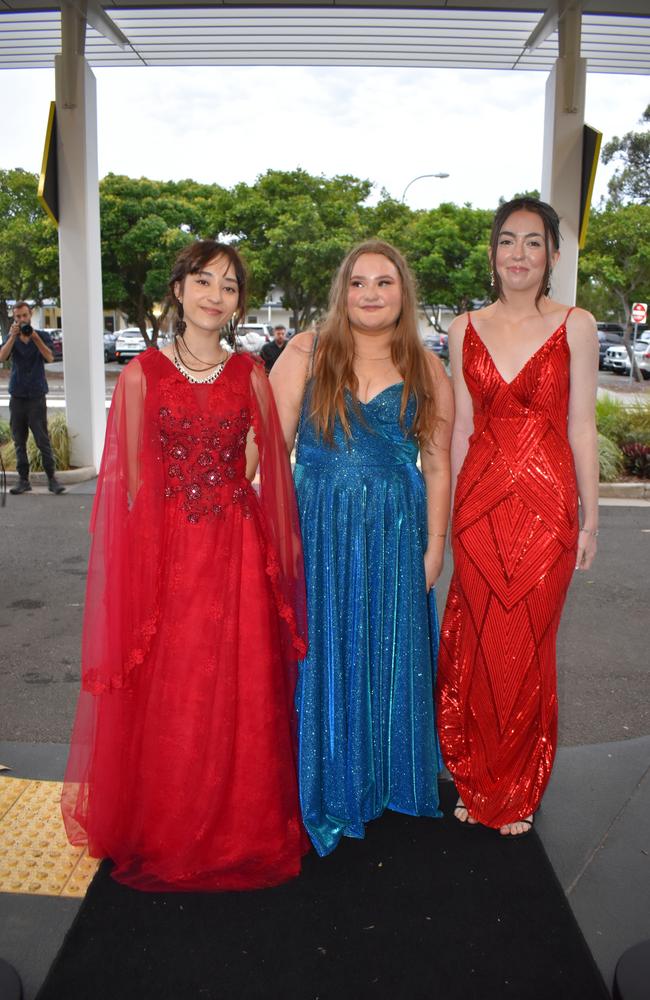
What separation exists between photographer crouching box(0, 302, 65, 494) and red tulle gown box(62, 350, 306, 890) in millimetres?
6929

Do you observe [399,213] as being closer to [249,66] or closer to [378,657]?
[249,66]

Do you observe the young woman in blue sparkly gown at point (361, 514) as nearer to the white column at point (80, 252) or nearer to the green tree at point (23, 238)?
the white column at point (80, 252)

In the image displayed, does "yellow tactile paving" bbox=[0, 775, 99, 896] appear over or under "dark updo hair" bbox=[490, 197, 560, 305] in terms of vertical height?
under

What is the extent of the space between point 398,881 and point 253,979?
2.13 ft

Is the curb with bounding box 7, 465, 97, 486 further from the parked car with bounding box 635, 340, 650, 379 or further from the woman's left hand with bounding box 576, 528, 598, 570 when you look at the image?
the parked car with bounding box 635, 340, 650, 379

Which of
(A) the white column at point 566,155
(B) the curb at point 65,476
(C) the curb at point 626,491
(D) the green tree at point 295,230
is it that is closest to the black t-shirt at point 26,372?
(B) the curb at point 65,476

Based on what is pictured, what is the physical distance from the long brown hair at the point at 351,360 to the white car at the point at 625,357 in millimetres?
31936

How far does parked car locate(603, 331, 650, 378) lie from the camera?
33.5 metres

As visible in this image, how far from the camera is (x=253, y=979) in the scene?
7.93 ft

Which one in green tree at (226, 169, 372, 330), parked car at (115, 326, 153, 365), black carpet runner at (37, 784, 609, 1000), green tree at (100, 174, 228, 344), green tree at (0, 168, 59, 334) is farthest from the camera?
parked car at (115, 326, 153, 365)

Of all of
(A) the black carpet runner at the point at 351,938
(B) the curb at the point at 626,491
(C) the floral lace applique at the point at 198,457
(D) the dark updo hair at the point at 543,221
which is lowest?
(A) the black carpet runner at the point at 351,938

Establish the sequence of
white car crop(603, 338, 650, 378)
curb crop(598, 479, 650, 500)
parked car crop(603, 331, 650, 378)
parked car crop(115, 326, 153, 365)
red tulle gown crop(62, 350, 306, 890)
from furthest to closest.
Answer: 1. parked car crop(115, 326, 153, 365)
2. parked car crop(603, 331, 650, 378)
3. white car crop(603, 338, 650, 378)
4. curb crop(598, 479, 650, 500)
5. red tulle gown crop(62, 350, 306, 890)

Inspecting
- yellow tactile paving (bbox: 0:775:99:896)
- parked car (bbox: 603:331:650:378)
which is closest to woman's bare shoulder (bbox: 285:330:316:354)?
yellow tactile paving (bbox: 0:775:99:896)

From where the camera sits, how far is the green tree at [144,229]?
27391mm
